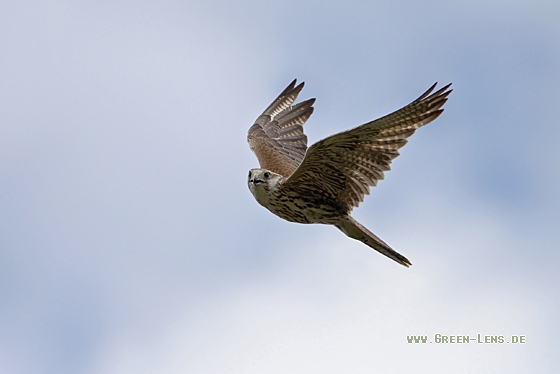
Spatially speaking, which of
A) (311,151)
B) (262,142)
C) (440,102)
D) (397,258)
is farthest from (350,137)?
(262,142)

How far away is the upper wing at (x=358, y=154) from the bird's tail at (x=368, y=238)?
0.18 metres

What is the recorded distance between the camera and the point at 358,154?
902 cm

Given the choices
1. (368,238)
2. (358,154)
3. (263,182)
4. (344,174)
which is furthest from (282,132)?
(358,154)

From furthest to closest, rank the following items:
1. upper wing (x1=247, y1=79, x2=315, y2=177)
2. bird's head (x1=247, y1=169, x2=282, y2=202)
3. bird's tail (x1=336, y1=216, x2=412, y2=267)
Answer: upper wing (x1=247, y1=79, x2=315, y2=177)
bird's head (x1=247, y1=169, x2=282, y2=202)
bird's tail (x1=336, y1=216, x2=412, y2=267)

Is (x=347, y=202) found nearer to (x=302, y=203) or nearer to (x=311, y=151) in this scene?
(x=302, y=203)

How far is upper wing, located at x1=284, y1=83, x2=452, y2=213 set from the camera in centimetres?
854

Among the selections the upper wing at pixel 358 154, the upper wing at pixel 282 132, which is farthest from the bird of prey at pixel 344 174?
the upper wing at pixel 282 132

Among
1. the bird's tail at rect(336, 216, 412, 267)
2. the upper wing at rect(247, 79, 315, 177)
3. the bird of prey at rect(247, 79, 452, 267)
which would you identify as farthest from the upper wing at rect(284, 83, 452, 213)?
the upper wing at rect(247, 79, 315, 177)

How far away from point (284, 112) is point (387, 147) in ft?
15.2

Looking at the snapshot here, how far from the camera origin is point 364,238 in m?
9.59

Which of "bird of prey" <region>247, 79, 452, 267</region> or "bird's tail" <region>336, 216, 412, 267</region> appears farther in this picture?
"bird's tail" <region>336, 216, 412, 267</region>

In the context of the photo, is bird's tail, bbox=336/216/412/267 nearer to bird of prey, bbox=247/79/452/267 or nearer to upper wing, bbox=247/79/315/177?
bird of prey, bbox=247/79/452/267

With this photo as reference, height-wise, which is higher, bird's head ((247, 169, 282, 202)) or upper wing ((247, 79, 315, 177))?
upper wing ((247, 79, 315, 177))

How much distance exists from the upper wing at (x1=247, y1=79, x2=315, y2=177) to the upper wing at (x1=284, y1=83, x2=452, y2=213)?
1972 mm
